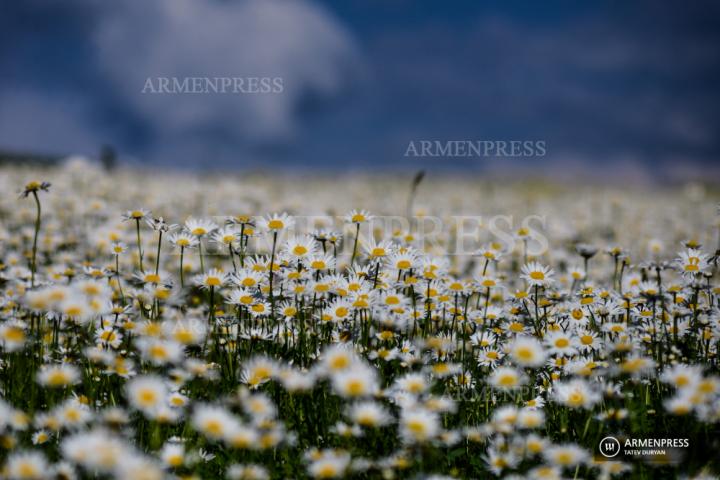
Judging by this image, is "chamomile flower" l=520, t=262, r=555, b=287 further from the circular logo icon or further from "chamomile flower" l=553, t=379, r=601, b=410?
the circular logo icon

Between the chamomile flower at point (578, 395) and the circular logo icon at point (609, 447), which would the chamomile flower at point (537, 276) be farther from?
the circular logo icon at point (609, 447)

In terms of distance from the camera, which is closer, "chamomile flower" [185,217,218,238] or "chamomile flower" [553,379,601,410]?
"chamomile flower" [553,379,601,410]

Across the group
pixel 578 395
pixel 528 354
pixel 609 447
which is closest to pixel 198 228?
pixel 528 354

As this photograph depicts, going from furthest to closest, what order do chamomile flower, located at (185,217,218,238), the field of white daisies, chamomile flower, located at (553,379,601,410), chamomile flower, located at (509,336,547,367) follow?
chamomile flower, located at (185,217,218,238), chamomile flower, located at (553,379,601,410), chamomile flower, located at (509,336,547,367), the field of white daisies

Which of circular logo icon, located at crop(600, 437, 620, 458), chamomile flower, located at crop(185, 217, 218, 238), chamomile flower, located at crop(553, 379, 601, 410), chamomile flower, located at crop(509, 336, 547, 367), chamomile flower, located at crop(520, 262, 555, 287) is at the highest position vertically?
chamomile flower, located at crop(185, 217, 218, 238)

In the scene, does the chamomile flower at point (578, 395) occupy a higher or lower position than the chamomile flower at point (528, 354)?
lower

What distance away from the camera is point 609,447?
119 inches

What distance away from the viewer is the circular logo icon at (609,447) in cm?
298

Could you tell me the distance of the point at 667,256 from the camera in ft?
31.9

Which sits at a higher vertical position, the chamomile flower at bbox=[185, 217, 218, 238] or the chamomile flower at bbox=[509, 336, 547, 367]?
the chamomile flower at bbox=[185, 217, 218, 238]

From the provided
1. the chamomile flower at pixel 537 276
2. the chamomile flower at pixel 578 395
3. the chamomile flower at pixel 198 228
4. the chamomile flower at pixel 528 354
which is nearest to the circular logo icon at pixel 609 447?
the chamomile flower at pixel 578 395

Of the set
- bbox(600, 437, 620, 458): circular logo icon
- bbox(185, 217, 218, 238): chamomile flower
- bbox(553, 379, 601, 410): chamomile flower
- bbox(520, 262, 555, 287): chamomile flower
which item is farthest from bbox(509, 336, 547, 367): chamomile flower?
bbox(185, 217, 218, 238): chamomile flower

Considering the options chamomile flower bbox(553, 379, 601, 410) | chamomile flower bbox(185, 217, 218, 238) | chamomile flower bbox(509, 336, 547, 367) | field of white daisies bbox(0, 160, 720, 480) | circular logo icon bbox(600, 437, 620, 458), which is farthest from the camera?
chamomile flower bbox(185, 217, 218, 238)

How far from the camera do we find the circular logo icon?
2.98m
